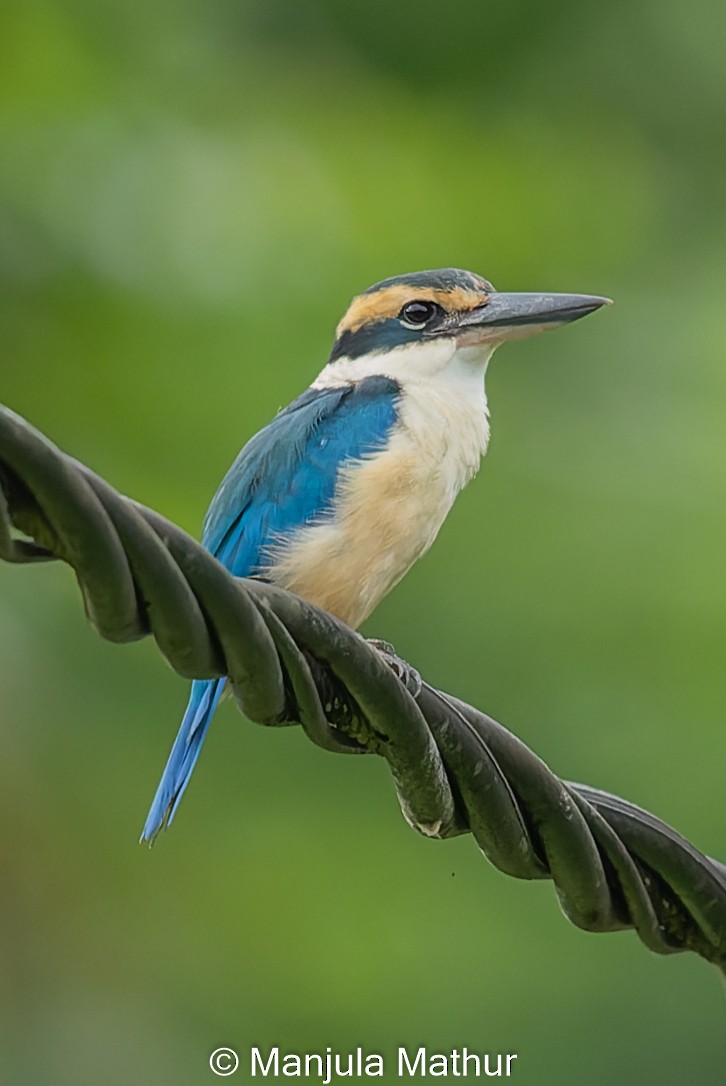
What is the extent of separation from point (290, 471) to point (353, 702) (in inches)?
51.0

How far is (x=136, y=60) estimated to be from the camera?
5492 mm

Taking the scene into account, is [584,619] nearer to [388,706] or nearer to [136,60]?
[136,60]

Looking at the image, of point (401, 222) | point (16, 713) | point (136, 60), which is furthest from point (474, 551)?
point (136, 60)

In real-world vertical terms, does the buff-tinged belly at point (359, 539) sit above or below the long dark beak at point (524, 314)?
below

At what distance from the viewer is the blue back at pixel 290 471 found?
3.54 meters

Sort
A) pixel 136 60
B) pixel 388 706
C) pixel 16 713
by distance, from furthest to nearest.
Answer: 1. pixel 136 60
2. pixel 16 713
3. pixel 388 706

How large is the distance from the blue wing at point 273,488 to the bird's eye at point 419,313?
39 centimetres

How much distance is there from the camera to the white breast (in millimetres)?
3514

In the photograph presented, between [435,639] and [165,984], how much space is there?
48.7 inches

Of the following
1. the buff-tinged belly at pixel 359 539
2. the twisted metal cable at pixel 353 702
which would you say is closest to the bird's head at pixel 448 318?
the buff-tinged belly at pixel 359 539

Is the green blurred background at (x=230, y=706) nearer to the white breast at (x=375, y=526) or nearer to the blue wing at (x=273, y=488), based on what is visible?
the blue wing at (x=273, y=488)

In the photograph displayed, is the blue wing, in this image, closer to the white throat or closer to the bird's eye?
the white throat

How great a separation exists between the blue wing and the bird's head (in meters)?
0.31

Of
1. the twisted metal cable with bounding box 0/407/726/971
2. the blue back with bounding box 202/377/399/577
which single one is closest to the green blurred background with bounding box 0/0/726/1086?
the blue back with bounding box 202/377/399/577
